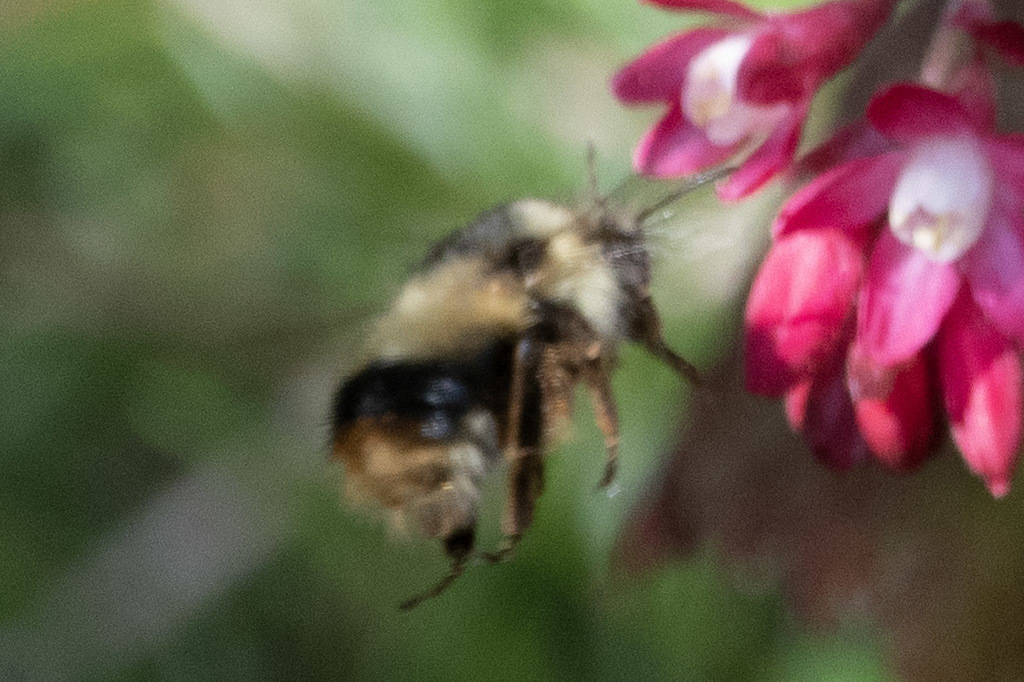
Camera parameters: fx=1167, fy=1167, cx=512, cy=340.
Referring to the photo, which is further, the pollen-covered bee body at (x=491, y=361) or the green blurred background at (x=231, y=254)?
the green blurred background at (x=231, y=254)

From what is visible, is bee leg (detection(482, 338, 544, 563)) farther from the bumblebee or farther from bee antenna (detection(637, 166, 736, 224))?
bee antenna (detection(637, 166, 736, 224))

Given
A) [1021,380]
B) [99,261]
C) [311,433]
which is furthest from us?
[99,261]

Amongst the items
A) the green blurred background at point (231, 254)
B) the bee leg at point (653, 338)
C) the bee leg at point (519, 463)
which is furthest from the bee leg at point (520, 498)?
the green blurred background at point (231, 254)

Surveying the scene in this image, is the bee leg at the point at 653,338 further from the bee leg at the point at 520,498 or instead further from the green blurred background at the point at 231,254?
the green blurred background at the point at 231,254

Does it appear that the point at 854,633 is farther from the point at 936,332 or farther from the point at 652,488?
the point at 936,332

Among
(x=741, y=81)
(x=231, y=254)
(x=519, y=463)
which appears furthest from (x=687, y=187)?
(x=231, y=254)

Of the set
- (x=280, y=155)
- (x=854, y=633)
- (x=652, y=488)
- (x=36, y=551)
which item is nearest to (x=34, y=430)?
(x=36, y=551)

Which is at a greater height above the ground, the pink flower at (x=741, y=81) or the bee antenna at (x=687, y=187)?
the pink flower at (x=741, y=81)
